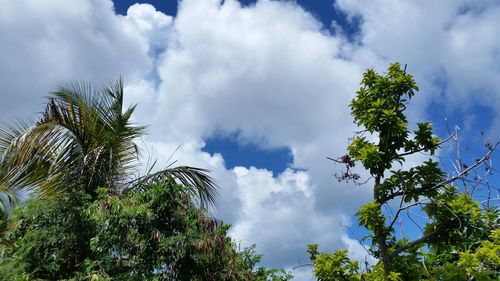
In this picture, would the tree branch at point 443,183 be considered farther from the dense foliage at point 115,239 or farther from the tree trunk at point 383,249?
the dense foliage at point 115,239

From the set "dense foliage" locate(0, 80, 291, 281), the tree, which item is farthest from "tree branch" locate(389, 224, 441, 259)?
"dense foliage" locate(0, 80, 291, 281)

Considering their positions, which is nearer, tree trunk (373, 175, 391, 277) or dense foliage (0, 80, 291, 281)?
tree trunk (373, 175, 391, 277)

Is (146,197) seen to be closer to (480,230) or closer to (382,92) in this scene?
(382,92)

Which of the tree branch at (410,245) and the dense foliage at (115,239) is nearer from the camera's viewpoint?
the tree branch at (410,245)

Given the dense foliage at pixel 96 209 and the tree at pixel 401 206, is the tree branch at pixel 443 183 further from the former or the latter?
the dense foliage at pixel 96 209

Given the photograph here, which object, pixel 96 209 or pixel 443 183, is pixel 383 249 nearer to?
pixel 443 183

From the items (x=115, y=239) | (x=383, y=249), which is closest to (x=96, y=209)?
(x=115, y=239)

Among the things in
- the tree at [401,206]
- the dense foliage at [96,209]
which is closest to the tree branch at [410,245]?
the tree at [401,206]

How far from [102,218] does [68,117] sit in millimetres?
2129

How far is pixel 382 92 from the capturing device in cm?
685

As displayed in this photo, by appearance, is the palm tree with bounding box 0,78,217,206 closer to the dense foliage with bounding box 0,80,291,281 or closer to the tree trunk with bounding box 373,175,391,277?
the dense foliage with bounding box 0,80,291,281

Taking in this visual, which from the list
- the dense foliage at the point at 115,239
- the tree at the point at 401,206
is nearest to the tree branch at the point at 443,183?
the tree at the point at 401,206

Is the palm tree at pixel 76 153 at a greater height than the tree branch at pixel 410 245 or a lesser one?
greater

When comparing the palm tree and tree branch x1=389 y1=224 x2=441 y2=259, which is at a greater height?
the palm tree
